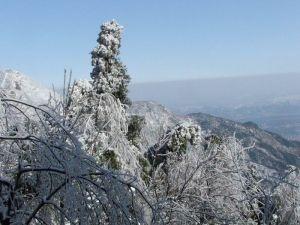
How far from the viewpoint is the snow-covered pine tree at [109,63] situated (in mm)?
21547

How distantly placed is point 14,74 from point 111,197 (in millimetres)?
1706

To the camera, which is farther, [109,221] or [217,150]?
[217,150]

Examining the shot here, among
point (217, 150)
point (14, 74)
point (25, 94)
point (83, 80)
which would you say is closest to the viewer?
point (25, 94)

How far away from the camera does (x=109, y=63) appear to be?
72.4 ft

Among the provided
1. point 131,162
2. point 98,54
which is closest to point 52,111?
point 131,162

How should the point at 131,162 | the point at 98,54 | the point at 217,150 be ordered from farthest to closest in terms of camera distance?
the point at 98,54, the point at 217,150, the point at 131,162

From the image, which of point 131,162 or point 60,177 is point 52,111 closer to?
point 60,177

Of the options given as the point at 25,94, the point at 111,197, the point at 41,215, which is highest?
the point at 25,94

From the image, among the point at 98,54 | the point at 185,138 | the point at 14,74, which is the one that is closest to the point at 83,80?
the point at 98,54

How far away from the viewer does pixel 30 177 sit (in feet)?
16.4

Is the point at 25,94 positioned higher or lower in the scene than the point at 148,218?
higher

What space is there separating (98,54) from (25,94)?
17.4m

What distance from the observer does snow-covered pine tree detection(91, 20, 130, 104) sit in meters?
21.5

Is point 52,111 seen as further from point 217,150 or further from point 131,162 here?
point 217,150
